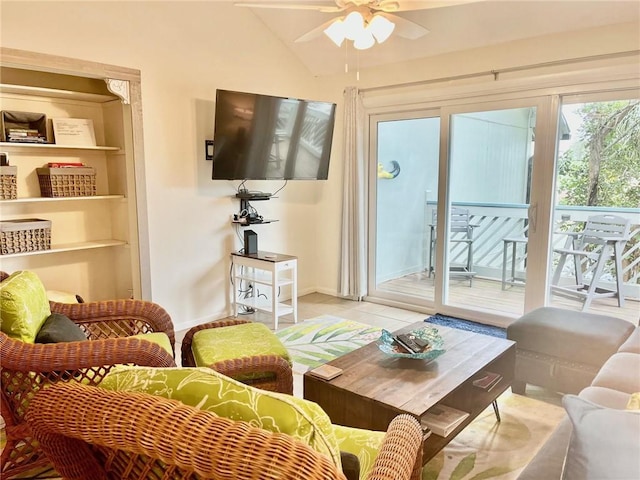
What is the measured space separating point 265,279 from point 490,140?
7.74 feet

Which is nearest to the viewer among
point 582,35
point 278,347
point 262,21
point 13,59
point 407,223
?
point 278,347

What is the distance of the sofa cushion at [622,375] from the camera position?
180 centimetres

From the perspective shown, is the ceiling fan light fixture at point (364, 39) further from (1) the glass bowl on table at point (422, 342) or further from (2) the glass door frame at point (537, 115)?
(1) the glass bowl on table at point (422, 342)

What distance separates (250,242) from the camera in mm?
4137

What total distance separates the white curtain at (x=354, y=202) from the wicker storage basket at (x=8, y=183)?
9.19 ft

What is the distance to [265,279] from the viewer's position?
432 cm

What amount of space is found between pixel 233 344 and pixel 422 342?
0.94 m

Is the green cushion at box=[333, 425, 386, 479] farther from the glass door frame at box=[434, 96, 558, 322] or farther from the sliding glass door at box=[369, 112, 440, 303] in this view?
the sliding glass door at box=[369, 112, 440, 303]

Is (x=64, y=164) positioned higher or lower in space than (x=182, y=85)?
lower

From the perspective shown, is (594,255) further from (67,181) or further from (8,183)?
(8,183)

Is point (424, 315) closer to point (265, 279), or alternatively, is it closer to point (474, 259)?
point (474, 259)

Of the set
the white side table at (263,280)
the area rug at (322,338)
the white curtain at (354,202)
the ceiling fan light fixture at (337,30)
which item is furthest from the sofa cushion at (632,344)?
the white curtain at (354,202)

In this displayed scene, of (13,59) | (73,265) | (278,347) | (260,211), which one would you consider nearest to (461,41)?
(260,211)

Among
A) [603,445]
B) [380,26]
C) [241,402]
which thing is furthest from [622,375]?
[380,26]
